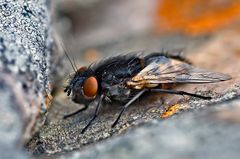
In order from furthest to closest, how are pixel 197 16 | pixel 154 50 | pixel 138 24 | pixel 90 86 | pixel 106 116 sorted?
1. pixel 138 24
2. pixel 197 16
3. pixel 154 50
4. pixel 106 116
5. pixel 90 86

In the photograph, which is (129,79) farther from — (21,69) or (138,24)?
(138,24)

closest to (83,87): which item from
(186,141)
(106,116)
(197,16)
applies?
(106,116)

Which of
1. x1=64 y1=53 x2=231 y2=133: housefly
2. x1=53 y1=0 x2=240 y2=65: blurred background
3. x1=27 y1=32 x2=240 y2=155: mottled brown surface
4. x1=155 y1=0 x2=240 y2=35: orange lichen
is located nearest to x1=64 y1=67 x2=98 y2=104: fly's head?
x1=64 y1=53 x2=231 y2=133: housefly

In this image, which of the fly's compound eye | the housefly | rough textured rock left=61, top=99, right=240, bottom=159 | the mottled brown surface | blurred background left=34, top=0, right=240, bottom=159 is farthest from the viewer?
the housefly

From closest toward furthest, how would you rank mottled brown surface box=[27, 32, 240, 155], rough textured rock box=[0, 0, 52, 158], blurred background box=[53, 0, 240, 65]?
rough textured rock box=[0, 0, 52, 158] < mottled brown surface box=[27, 32, 240, 155] < blurred background box=[53, 0, 240, 65]

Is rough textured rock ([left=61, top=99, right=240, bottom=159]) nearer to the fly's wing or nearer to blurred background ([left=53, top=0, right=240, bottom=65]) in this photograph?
the fly's wing

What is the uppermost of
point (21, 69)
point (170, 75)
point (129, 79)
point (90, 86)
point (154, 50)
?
point (21, 69)

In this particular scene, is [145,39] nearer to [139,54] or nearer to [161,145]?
[139,54]
